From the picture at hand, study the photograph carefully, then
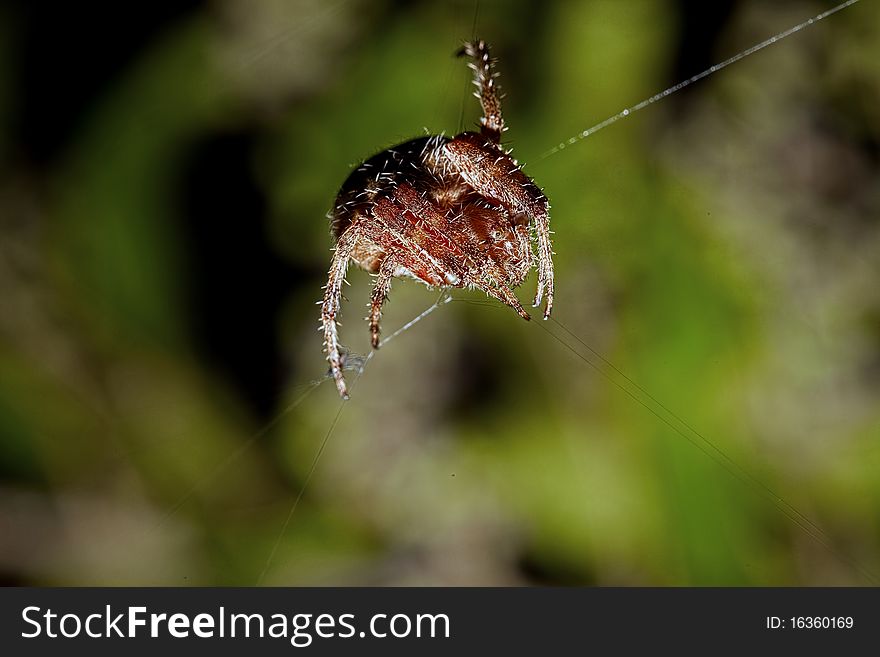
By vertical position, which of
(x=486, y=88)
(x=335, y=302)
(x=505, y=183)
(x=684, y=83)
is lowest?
(x=335, y=302)

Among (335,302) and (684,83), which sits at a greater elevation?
(684,83)

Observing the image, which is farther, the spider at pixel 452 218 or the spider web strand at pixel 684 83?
the spider web strand at pixel 684 83

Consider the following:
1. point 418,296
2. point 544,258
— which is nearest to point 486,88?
point 544,258

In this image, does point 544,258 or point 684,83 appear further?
point 684,83

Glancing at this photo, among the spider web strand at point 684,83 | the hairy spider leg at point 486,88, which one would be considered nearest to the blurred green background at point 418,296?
the spider web strand at point 684,83

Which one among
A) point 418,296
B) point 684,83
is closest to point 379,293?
point 418,296

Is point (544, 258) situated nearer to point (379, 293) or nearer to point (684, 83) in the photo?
point (379, 293)

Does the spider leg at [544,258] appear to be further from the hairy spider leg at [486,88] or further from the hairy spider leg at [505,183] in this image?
the hairy spider leg at [486,88]

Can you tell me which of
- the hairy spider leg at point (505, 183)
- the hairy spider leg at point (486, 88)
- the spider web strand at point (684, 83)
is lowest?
the hairy spider leg at point (505, 183)
